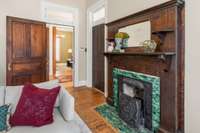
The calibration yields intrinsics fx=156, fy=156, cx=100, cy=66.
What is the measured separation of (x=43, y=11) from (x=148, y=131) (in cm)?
439

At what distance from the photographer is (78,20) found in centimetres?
554

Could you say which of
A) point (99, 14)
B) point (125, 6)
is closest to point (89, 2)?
point (99, 14)

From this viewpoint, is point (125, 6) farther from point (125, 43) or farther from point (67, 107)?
point (67, 107)

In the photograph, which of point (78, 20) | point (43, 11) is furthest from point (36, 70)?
point (78, 20)

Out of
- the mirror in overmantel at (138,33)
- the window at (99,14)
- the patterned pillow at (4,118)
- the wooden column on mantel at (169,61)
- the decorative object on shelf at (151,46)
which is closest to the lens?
the patterned pillow at (4,118)

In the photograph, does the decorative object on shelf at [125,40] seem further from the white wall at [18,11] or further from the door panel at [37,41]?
the white wall at [18,11]

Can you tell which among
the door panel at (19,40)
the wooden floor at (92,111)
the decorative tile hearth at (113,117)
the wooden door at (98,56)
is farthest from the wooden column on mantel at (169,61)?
the door panel at (19,40)

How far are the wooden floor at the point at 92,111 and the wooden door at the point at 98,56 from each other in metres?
0.41

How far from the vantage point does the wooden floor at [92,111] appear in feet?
8.48

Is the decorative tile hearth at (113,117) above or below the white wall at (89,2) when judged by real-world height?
below

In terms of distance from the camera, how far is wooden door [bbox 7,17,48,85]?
3.77 metres

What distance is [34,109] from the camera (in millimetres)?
A: 1688

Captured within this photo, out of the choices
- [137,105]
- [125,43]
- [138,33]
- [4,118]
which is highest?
[138,33]

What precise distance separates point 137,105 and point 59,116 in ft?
4.19
